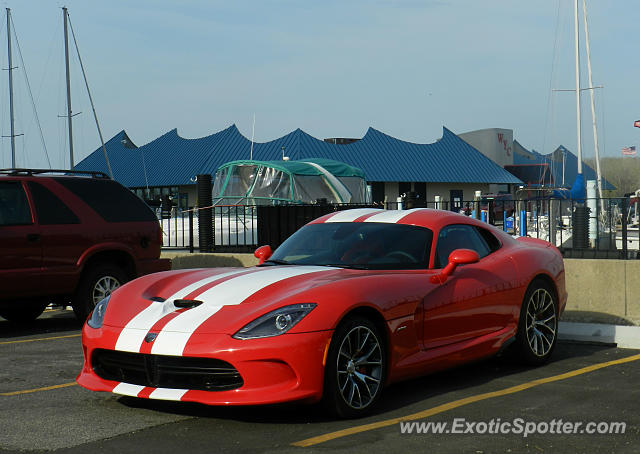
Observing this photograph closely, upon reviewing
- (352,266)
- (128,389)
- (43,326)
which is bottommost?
(43,326)

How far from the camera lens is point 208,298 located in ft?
19.4

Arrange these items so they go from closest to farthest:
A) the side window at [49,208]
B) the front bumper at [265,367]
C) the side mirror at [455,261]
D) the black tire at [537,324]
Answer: the front bumper at [265,367], the side mirror at [455,261], the black tire at [537,324], the side window at [49,208]

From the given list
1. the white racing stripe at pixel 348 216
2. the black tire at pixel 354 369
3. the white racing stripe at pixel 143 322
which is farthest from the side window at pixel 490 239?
the white racing stripe at pixel 143 322

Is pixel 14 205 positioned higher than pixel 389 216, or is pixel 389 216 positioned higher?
pixel 14 205

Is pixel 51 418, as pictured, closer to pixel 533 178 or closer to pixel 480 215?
pixel 480 215

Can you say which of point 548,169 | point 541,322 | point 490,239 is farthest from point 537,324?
point 548,169

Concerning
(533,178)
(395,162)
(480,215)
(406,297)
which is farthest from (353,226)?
(533,178)

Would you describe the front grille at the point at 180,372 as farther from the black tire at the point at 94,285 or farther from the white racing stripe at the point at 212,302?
the black tire at the point at 94,285

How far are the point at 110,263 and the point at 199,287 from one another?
5.37 metres

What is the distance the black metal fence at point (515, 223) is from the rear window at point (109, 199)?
432cm

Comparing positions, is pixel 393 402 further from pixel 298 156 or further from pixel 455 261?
pixel 298 156

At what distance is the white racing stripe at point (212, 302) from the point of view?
218 inches

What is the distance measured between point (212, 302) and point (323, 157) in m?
51.2

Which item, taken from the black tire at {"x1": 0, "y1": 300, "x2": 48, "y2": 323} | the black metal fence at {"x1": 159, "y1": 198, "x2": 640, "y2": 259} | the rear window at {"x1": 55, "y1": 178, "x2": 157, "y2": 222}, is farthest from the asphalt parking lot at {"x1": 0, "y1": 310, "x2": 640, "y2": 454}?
the black metal fence at {"x1": 159, "y1": 198, "x2": 640, "y2": 259}
